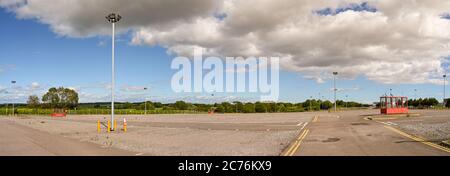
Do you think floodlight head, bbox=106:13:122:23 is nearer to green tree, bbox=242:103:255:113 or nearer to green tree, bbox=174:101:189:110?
green tree, bbox=242:103:255:113

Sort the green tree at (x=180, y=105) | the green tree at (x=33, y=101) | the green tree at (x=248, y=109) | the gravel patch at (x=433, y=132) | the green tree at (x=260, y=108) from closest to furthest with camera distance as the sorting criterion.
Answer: the gravel patch at (x=433, y=132) < the green tree at (x=248, y=109) < the green tree at (x=260, y=108) < the green tree at (x=33, y=101) < the green tree at (x=180, y=105)

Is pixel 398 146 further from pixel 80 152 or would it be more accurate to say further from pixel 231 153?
pixel 80 152

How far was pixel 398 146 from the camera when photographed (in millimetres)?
16750

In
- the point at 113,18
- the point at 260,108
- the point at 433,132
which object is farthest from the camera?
the point at 260,108

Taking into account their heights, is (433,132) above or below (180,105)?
above

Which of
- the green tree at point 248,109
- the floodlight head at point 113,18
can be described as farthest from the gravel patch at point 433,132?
the green tree at point 248,109

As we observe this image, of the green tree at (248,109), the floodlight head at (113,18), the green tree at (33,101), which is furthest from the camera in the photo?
the green tree at (33,101)

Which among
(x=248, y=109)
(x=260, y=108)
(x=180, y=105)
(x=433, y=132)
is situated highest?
(x=433, y=132)

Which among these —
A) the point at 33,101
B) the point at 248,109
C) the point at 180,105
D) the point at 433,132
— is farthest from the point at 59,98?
the point at 433,132

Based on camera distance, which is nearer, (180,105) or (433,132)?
(433,132)

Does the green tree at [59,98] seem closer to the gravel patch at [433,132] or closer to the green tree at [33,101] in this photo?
the green tree at [33,101]

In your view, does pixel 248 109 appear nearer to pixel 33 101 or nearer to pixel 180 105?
pixel 180 105

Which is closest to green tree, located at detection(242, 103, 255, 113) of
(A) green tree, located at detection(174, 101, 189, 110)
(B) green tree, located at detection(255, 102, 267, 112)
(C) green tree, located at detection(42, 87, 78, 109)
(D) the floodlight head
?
(B) green tree, located at detection(255, 102, 267, 112)
